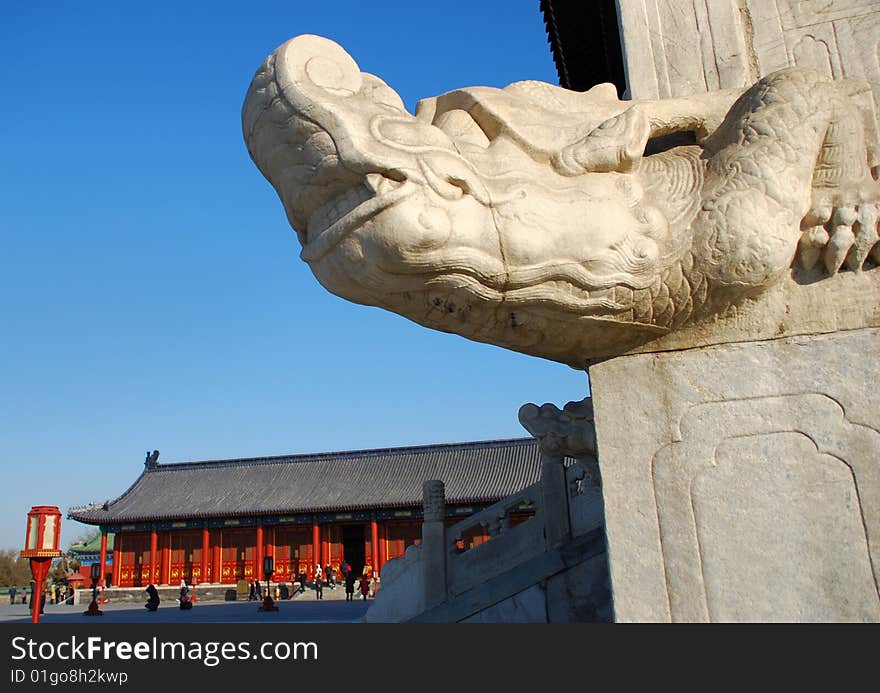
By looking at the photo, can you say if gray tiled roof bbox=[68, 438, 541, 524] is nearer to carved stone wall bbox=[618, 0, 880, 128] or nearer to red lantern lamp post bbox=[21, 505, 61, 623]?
red lantern lamp post bbox=[21, 505, 61, 623]

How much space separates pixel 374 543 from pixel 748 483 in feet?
91.0

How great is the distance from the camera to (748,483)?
1.94m

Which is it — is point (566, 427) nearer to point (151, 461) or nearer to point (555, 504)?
point (555, 504)

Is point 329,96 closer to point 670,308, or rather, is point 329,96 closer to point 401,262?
point 401,262

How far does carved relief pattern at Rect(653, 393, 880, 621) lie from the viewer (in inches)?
72.6

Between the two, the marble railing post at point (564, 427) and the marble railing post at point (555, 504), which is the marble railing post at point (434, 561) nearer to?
the marble railing post at point (555, 504)

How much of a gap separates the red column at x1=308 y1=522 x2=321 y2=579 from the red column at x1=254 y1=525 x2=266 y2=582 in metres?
1.90

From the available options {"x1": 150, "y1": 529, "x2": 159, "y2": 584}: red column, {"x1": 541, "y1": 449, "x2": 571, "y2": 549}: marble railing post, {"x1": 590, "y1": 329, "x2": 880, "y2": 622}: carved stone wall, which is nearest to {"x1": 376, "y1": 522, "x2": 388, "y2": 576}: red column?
{"x1": 150, "y1": 529, "x2": 159, "y2": 584}: red column

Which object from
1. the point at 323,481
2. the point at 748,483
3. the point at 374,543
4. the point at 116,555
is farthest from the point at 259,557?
the point at 748,483

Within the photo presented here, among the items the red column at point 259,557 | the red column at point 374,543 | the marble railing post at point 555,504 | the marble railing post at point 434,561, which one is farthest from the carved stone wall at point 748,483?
the red column at point 259,557

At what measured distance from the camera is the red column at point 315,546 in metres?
29.0

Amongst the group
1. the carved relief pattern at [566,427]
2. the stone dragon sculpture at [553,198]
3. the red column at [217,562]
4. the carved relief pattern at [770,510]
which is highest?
the red column at [217,562]

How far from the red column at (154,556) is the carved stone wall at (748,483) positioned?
102ft

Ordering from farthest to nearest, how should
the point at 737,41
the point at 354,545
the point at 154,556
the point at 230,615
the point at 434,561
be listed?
the point at 354,545
the point at 154,556
the point at 230,615
the point at 434,561
the point at 737,41
